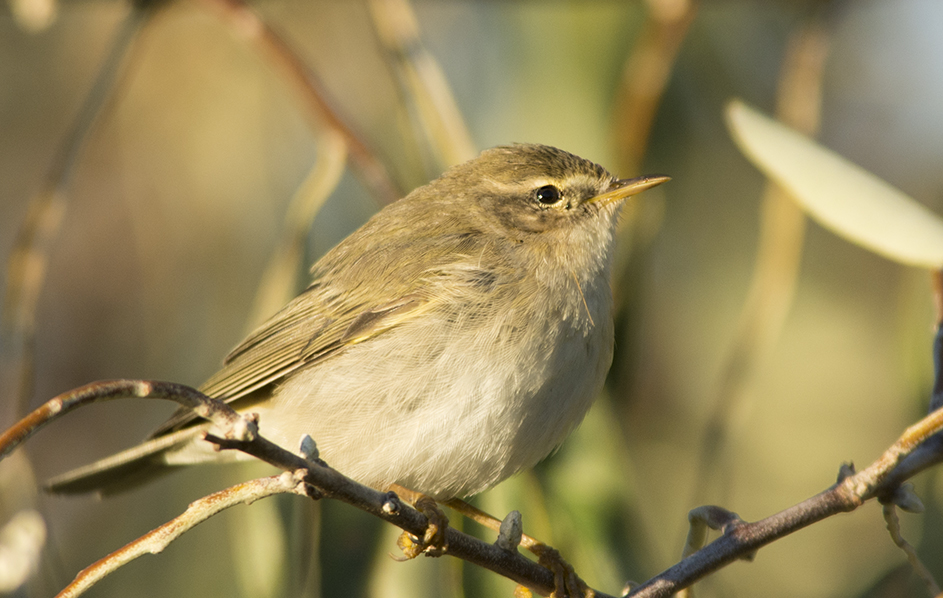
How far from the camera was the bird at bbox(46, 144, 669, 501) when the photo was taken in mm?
2373

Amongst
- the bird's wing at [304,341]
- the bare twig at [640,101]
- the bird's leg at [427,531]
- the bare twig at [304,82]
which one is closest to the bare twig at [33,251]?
the bare twig at [304,82]

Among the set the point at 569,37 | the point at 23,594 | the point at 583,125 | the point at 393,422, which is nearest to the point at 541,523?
the point at 393,422

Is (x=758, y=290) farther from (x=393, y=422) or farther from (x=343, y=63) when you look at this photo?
(x=343, y=63)

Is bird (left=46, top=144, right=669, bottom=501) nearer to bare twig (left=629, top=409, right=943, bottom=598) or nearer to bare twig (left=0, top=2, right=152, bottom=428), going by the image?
bare twig (left=0, top=2, right=152, bottom=428)

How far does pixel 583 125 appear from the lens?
403 cm

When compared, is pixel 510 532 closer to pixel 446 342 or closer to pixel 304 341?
pixel 446 342

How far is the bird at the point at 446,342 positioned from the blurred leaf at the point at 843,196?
0.29 meters

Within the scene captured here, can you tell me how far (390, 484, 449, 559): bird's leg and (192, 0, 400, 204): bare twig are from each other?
1238 mm

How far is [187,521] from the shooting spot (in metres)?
1.36

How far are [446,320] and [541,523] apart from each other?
0.84 metres

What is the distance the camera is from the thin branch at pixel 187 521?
136 cm

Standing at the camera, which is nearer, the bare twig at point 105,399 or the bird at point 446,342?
the bare twig at point 105,399

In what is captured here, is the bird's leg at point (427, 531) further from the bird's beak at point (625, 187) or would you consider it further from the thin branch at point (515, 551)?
the bird's beak at point (625, 187)

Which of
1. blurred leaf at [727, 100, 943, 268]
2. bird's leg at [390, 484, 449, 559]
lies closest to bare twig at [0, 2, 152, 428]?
bird's leg at [390, 484, 449, 559]
